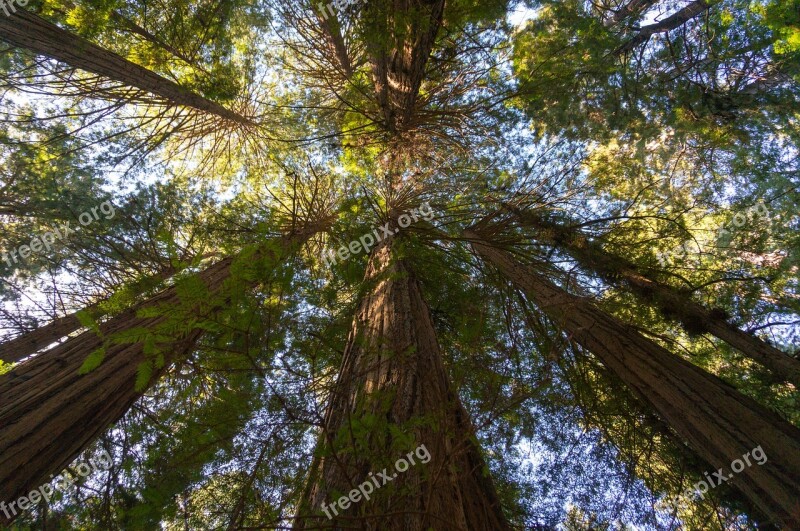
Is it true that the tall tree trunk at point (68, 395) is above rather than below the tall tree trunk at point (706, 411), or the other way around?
above

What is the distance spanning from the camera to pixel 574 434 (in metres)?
4.38

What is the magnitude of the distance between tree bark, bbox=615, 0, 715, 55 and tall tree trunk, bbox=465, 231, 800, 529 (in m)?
5.19

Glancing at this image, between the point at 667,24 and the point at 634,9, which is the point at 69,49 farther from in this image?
the point at 667,24

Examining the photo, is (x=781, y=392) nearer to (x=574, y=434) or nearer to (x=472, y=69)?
(x=574, y=434)

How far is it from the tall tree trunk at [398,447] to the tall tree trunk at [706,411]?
102 cm

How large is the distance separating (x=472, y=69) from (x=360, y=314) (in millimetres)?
5326

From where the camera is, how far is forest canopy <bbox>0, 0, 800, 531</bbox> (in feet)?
6.31

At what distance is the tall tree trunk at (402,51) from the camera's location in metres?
3.54

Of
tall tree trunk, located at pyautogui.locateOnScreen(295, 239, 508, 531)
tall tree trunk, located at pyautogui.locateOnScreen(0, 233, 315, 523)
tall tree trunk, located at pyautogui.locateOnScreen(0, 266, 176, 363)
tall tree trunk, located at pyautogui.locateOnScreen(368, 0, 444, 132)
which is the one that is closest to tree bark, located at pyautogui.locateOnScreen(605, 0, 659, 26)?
tall tree trunk, located at pyautogui.locateOnScreen(368, 0, 444, 132)

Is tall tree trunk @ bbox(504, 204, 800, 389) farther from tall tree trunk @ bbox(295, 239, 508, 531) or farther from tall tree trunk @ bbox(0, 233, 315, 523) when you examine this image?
tall tree trunk @ bbox(0, 233, 315, 523)

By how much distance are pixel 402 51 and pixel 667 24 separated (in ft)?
18.2

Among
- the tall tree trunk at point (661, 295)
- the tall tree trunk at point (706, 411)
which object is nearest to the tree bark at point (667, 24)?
the tall tree trunk at point (661, 295)

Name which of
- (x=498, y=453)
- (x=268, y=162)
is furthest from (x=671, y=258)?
(x=268, y=162)

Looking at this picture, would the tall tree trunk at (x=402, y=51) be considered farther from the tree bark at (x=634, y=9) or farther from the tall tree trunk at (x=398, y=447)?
the tree bark at (x=634, y=9)
